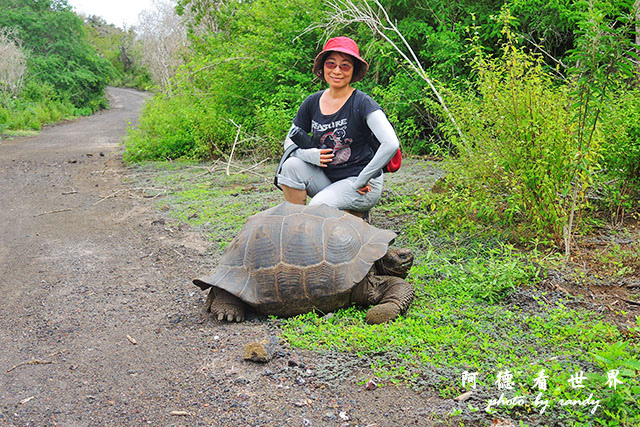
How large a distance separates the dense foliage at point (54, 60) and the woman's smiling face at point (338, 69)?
23.3m

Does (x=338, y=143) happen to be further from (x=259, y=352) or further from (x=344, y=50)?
(x=259, y=352)

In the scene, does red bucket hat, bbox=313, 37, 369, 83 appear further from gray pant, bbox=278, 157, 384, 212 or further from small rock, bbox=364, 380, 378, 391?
small rock, bbox=364, 380, 378, 391

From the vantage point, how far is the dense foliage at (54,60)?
2592 cm

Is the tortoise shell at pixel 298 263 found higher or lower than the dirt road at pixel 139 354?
higher

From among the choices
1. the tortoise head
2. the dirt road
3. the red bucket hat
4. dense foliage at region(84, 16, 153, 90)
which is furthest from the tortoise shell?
dense foliage at region(84, 16, 153, 90)

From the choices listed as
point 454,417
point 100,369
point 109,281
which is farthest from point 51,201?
point 454,417

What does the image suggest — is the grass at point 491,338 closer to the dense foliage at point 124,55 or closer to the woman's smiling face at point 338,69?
the woman's smiling face at point 338,69

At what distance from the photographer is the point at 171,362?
297 cm

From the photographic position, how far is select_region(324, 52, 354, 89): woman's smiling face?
415cm

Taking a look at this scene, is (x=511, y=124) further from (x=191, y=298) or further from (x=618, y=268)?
(x=191, y=298)

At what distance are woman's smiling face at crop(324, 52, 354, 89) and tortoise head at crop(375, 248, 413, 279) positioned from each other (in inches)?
59.5

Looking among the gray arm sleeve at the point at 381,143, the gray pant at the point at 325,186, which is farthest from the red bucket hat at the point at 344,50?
the gray pant at the point at 325,186

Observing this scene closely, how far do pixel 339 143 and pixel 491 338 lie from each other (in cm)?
208

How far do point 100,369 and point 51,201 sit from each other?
18.5ft
